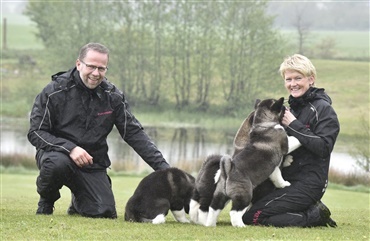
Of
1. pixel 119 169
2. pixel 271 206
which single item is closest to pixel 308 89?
pixel 271 206

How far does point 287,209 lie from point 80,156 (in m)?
2.20

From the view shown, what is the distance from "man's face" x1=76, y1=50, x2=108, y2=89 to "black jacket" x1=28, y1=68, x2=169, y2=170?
0.10 metres

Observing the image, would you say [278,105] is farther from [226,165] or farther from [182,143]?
[182,143]

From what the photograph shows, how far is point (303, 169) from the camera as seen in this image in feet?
25.1

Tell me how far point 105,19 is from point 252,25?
8.99 meters

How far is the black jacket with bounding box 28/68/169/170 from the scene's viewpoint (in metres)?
7.99

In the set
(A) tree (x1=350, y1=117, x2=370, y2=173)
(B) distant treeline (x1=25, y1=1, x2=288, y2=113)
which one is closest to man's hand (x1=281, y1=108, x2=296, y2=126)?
(A) tree (x1=350, y1=117, x2=370, y2=173)

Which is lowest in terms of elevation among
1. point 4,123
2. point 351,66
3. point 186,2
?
point 4,123

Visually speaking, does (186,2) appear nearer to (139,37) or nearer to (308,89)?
(139,37)

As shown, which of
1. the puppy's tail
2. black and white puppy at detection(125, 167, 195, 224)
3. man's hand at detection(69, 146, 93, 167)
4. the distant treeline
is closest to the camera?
the puppy's tail

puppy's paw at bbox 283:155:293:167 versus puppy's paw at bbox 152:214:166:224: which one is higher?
puppy's paw at bbox 283:155:293:167

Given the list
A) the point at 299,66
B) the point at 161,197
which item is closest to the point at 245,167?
the point at 161,197

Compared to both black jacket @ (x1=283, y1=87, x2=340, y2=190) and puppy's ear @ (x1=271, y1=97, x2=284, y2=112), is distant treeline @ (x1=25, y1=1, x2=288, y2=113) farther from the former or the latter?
puppy's ear @ (x1=271, y1=97, x2=284, y2=112)

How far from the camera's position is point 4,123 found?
1690 inches
